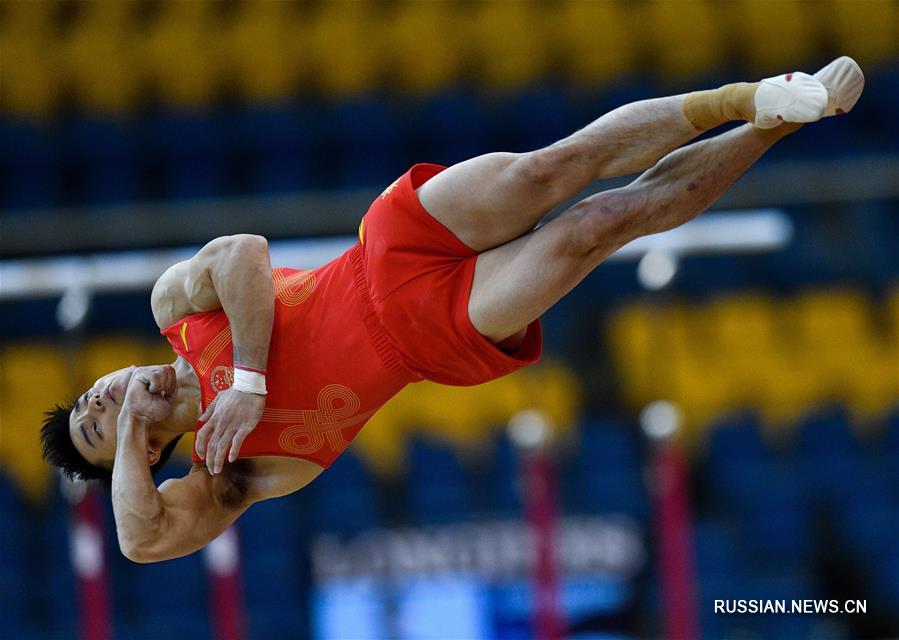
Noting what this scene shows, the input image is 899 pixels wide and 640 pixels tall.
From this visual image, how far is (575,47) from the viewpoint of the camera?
941cm

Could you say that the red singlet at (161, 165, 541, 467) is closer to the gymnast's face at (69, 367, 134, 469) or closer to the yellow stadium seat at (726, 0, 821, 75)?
the gymnast's face at (69, 367, 134, 469)

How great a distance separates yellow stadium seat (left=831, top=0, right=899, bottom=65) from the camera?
9.38m

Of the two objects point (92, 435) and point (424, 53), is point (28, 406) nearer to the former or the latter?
point (92, 435)

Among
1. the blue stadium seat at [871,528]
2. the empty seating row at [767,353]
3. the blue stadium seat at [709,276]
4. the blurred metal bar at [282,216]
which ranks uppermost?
the blue stadium seat at [709,276]

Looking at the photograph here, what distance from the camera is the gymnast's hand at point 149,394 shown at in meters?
3.65

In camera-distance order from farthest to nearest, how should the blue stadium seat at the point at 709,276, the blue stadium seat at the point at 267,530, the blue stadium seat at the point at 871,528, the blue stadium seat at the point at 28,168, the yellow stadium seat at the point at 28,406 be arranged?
→ the blue stadium seat at the point at 28,168
the blue stadium seat at the point at 709,276
the yellow stadium seat at the point at 28,406
the blue stadium seat at the point at 871,528
the blue stadium seat at the point at 267,530

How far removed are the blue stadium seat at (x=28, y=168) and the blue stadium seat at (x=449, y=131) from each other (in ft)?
8.27

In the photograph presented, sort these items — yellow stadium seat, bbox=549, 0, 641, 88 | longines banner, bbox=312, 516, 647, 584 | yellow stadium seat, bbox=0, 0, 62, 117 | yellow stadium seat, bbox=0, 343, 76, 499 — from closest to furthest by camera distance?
longines banner, bbox=312, 516, 647, 584 < yellow stadium seat, bbox=0, 343, 76, 499 < yellow stadium seat, bbox=0, 0, 62, 117 < yellow stadium seat, bbox=549, 0, 641, 88

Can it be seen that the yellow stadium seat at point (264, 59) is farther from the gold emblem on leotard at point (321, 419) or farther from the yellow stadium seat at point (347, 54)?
the gold emblem on leotard at point (321, 419)

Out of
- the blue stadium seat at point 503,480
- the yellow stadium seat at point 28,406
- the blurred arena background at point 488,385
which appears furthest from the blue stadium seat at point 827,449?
the yellow stadium seat at point 28,406

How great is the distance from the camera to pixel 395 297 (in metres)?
3.52

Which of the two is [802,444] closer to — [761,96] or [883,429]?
[883,429]

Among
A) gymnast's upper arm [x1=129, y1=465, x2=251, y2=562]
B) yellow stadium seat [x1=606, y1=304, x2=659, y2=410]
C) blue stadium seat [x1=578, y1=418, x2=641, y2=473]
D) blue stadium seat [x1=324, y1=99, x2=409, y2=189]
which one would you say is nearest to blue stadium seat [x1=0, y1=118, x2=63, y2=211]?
blue stadium seat [x1=324, y1=99, x2=409, y2=189]

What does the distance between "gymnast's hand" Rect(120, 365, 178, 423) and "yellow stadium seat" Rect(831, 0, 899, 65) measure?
23.6 ft
